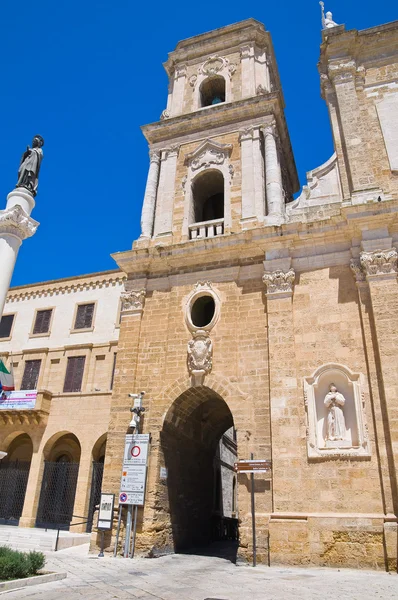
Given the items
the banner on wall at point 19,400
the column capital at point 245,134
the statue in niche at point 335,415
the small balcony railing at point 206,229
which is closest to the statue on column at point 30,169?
the small balcony railing at point 206,229

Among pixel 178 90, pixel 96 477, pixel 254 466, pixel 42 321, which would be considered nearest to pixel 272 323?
pixel 254 466

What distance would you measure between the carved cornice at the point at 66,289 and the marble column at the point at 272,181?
35.3ft

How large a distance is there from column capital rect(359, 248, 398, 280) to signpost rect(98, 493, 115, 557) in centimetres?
891

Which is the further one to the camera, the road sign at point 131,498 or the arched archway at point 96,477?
the arched archway at point 96,477

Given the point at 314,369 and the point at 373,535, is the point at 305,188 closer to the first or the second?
the point at 314,369

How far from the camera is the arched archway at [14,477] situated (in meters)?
19.7

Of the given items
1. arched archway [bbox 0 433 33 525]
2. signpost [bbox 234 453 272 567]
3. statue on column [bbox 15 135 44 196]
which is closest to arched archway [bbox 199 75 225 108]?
statue on column [bbox 15 135 44 196]

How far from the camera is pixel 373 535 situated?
31.9 feet

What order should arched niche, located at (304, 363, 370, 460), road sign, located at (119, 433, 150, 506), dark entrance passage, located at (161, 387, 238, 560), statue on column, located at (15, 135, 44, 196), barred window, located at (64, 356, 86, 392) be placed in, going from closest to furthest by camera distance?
arched niche, located at (304, 363, 370, 460)
statue on column, located at (15, 135, 44, 196)
road sign, located at (119, 433, 150, 506)
dark entrance passage, located at (161, 387, 238, 560)
barred window, located at (64, 356, 86, 392)

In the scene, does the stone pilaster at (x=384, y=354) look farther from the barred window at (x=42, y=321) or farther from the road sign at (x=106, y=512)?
the barred window at (x=42, y=321)

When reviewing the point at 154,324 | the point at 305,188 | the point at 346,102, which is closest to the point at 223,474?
the point at 154,324

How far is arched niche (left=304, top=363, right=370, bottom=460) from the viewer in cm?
1080

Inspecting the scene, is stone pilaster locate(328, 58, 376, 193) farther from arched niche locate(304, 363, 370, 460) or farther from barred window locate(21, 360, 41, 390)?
barred window locate(21, 360, 41, 390)

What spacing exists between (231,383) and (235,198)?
6.53 m
